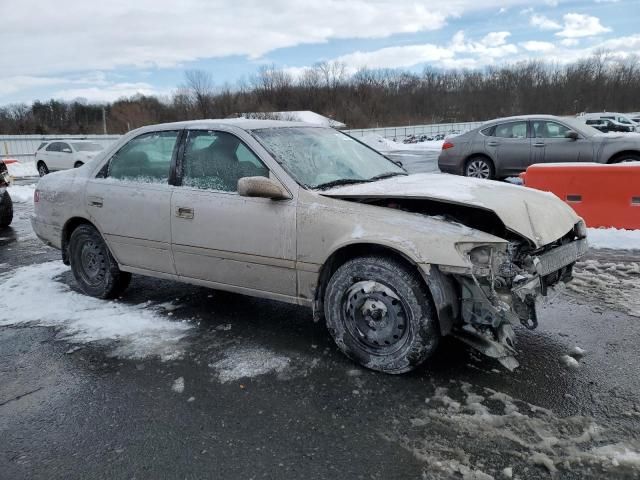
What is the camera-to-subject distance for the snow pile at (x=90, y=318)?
3.86 metres

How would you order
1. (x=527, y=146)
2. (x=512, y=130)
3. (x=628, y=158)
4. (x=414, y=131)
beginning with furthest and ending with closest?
(x=414, y=131) → (x=512, y=130) → (x=527, y=146) → (x=628, y=158)

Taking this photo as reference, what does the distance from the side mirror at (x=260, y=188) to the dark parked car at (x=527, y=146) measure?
8.26 m

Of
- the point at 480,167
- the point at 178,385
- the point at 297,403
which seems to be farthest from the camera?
the point at 480,167

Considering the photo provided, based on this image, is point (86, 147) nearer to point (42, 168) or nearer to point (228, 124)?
point (42, 168)

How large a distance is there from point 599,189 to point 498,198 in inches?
160

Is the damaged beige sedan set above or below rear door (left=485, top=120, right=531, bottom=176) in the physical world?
below

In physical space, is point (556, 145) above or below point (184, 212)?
above

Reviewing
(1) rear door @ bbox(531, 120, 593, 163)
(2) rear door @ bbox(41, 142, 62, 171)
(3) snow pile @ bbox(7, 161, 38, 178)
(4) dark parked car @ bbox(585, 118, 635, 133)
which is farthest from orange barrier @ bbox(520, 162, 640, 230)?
(4) dark parked car @ bbox(585, 118, 635, 133)

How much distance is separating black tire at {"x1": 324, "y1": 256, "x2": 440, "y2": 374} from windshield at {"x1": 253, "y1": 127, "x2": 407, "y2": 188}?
0.79 metres

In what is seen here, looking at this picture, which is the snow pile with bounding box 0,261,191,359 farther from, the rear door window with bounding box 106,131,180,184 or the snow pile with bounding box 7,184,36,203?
the snow pile with bounding box 7,184,36,203

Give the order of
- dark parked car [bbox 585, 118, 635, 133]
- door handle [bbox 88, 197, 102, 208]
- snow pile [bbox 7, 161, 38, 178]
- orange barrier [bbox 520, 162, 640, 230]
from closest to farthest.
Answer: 1. door handle [bbox 88, 197, 102, 208]
2. orange barrier [bbox 520, 162, 640, 230]
3. snow pile [bbox 7, 161, 38, 178]
4. dark parked car [bbox 585, 118, 635, 133]

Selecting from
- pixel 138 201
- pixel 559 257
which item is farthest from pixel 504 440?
pixel 138 201

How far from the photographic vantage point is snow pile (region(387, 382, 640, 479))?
92.2 inches

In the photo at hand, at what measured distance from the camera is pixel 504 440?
254 cm
